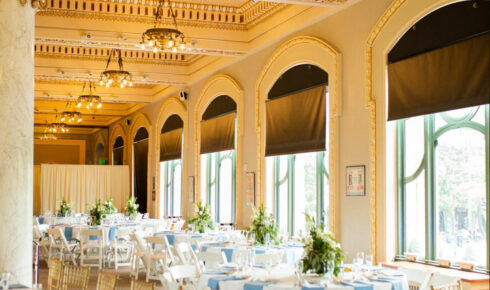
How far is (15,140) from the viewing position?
6230 mm

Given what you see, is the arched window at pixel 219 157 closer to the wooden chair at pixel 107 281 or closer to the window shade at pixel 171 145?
the window shade at pixel 171 145

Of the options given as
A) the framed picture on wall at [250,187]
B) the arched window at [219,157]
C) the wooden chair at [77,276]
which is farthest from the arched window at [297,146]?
the wooden chair at [77,276]

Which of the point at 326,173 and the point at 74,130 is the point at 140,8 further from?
the point at 74,130

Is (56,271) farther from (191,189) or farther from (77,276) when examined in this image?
(191,189)

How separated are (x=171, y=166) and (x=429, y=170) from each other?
1207 centimetres

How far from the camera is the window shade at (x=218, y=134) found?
13387mm

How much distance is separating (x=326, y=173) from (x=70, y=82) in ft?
38.3

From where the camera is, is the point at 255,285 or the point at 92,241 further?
the point at 92,241

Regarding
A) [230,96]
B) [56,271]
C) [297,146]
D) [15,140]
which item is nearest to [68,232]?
[230,96]

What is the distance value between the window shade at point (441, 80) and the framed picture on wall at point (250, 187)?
471 centimetres

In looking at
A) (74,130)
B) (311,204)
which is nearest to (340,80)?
(311,204)

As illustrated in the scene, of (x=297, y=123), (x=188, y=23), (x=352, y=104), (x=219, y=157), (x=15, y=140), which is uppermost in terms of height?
(x=188, y=23)

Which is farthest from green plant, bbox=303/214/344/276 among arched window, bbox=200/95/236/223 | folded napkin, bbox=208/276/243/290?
arched window, bbox=200/95/236/223

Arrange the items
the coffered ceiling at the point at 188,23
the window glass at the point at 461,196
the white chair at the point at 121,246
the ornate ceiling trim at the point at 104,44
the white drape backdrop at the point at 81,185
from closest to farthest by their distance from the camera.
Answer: the window glass at the point at 461,196 < the coffered ceiling at the point at 188,23 < the ornate ceiling trim at the point at 104,44 < the white chair at the point at 121,246 < the white drape backdrop at the point at 81,185
